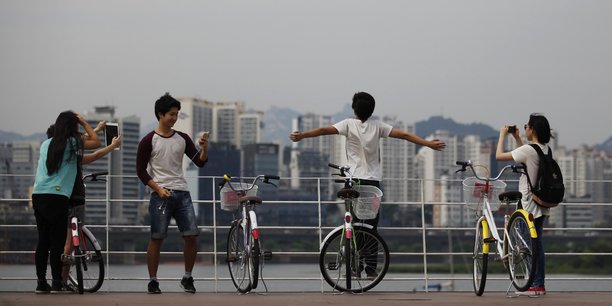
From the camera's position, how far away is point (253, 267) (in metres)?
8.85

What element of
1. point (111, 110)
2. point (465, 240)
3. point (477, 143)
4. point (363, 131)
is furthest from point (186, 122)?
point (363, 131)

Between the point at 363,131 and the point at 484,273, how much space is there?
4.22 feet

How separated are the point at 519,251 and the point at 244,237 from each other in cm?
185

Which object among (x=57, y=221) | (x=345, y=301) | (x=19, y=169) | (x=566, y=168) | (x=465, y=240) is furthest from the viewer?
(x=566, y=168)

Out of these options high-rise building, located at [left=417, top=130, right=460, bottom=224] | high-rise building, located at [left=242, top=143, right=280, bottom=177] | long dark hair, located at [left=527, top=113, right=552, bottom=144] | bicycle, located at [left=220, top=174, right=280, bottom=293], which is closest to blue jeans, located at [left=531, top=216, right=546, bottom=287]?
long dark hair, located at [left=527, top=113, right=552, bottom=144]

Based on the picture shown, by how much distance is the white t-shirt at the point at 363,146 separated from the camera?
9.20 meters

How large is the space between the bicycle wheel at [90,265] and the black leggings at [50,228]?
20 cm

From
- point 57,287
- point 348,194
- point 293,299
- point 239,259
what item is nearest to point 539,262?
point 348,194

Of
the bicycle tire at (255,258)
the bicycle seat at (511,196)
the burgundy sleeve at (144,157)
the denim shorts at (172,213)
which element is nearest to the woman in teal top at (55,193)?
the burgundy sleeve at (144,157)

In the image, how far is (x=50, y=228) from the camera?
348 inches

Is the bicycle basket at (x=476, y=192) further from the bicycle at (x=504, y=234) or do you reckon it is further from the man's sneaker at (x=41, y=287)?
the man's sneaker at (x=41, y=287)

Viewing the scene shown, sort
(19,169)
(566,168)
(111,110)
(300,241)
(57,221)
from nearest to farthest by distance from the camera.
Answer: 1. (57,221)
2. (19,169)
3. (300,241)
4. (111,110)
5. (566,168)

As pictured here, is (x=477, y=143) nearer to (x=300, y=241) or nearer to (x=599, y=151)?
(x=599, y=151)

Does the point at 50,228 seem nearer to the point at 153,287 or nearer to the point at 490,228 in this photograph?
the point at 153,287
